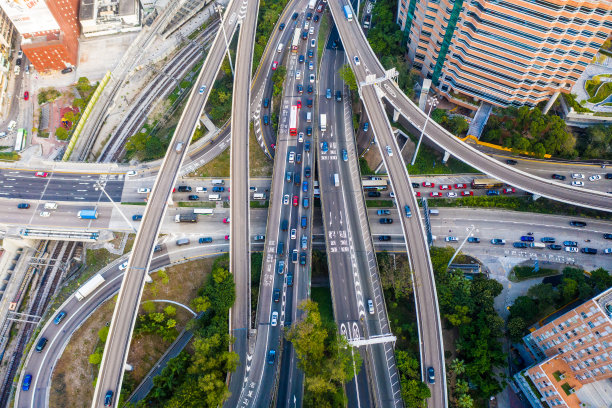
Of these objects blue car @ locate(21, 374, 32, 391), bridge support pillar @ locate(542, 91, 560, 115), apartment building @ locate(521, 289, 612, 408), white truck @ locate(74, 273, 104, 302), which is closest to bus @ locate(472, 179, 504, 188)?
bridge support pillar @ locate(542, 91, 560, 115)

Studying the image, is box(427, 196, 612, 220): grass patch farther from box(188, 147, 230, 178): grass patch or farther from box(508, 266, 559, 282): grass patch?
box(188, 147, 230, 178): grass patch

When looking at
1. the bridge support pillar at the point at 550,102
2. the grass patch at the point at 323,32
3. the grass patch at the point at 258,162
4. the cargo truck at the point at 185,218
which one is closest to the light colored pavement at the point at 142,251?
the cargo truck at the point at 185,218

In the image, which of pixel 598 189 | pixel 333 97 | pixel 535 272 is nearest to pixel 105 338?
pixel 333 97

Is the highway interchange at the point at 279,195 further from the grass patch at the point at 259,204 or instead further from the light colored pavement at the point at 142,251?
the grass patch at the point at 259,204

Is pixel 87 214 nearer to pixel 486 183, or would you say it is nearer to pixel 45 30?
pixel 45 30

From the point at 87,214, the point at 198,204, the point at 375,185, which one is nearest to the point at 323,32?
the point at 375,185

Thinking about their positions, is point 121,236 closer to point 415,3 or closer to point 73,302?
point 73,302
